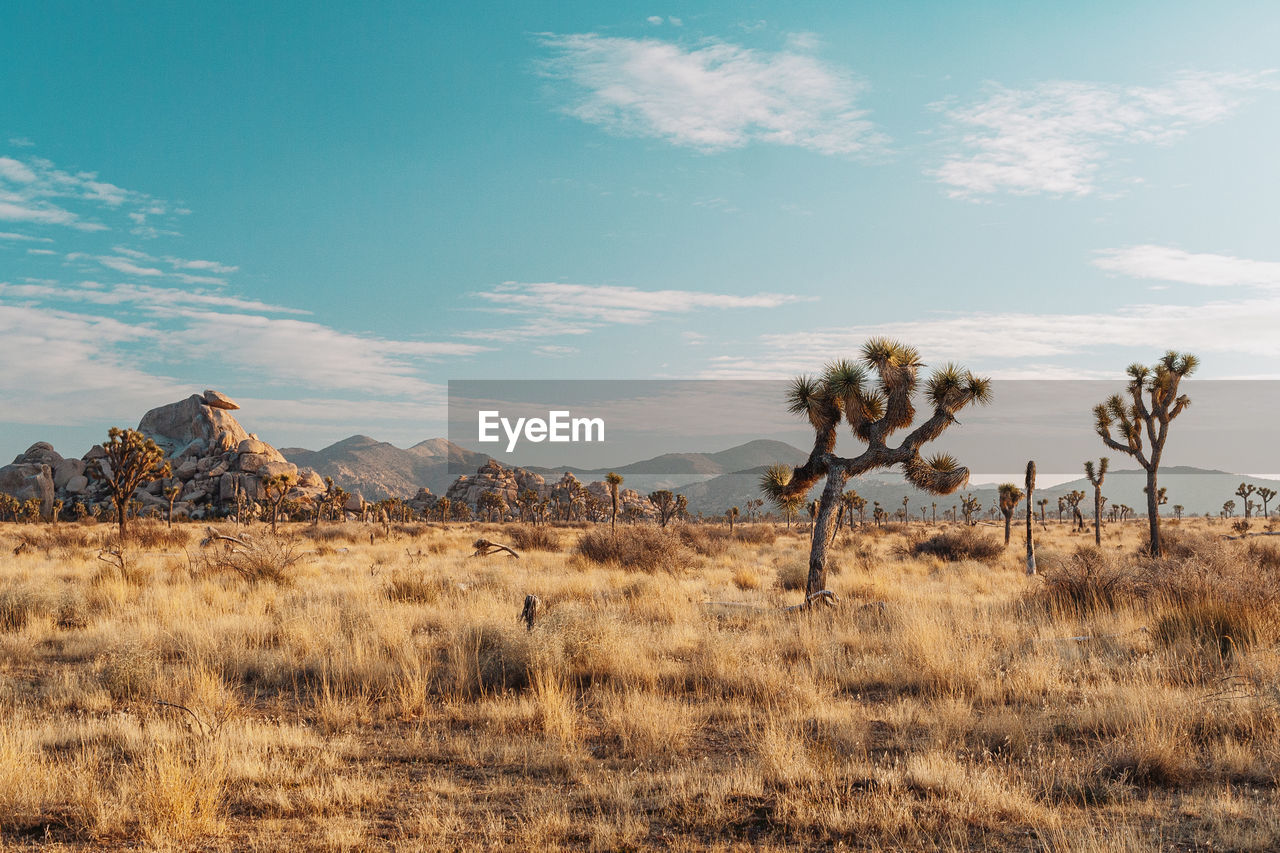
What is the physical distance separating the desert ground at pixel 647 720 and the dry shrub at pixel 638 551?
7604mm

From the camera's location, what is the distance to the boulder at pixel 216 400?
433 feet

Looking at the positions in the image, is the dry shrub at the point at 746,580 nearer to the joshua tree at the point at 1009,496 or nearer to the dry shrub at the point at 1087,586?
the dry shrub at the point at 1087,586

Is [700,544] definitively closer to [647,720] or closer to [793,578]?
[793,578]

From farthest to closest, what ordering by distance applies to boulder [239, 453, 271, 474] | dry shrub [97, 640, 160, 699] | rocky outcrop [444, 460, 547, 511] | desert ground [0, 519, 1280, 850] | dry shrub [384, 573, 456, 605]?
rocky outcrop [444, 460, 547, 511] → boulder [239, 453, 271, 474] → dry shrub [384, 573, 456, 605] → dry shrub [97, 640, 160, 699] → desert ground [0, 519, 1280, 850]

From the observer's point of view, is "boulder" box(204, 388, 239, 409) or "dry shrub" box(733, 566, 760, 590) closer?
"dry shrub" box(733, 566, 760, 590)

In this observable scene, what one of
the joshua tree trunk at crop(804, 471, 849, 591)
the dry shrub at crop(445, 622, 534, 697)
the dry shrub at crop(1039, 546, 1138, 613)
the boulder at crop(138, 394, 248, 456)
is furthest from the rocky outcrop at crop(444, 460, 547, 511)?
the dry shrub at crop(445, 622, 534, 697)

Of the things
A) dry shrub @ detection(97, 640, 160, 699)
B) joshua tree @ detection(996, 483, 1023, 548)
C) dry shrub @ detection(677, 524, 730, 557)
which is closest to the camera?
dry shrub @ detection(97, 640, 160, 699)

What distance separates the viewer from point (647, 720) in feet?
22.5

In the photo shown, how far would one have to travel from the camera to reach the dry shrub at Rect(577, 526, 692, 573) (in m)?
22.5

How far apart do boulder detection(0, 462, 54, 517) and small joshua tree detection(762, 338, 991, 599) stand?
119m

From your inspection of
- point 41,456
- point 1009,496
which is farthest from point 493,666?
point 41,456

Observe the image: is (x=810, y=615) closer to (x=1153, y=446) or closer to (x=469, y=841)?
(x=469, y=841)

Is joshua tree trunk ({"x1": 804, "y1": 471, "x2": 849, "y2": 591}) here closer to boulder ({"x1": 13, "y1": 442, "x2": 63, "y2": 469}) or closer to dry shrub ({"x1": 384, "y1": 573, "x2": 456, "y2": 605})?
dry shrub ({"x1": 384, "y1": 573, "x2": 456, "y2": 605})

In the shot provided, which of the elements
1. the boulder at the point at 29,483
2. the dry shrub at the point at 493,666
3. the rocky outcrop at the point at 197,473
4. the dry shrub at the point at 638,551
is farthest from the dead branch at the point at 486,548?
the boulder at the point at 29,483
